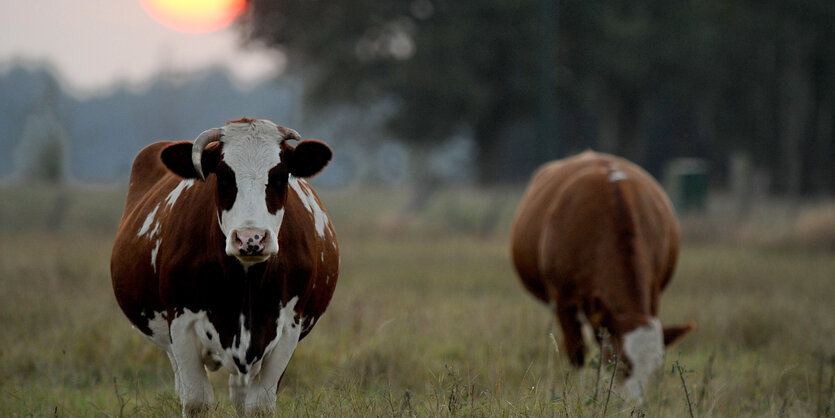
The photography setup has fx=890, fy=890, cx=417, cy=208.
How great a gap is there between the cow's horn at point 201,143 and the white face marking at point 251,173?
0.14 feet

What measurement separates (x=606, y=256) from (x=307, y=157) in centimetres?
277

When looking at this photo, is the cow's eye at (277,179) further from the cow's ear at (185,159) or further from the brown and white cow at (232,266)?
the cow's ear at (185,159)

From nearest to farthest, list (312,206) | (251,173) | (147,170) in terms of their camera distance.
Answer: (251,173) → (312,206) → (147,170)

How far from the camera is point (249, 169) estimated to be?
4.12 m

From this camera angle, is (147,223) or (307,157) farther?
(147,223)

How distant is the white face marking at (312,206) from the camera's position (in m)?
4.89

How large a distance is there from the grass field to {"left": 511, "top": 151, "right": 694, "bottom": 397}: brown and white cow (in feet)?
0.83

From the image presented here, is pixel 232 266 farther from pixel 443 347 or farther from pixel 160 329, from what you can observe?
pixel 443 347

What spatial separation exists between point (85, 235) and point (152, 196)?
13.4m

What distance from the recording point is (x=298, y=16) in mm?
28281

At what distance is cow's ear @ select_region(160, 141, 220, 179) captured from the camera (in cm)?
427

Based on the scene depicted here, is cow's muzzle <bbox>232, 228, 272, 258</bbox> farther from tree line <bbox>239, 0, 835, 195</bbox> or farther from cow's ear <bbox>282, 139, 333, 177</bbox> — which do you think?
tree line <bbox>239, 0, 835, 195</bbox>

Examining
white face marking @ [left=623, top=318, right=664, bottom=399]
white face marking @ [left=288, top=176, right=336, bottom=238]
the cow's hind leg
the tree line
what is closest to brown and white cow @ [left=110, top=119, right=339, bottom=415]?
white face marking @ [left=288, top=176, right=336, bottom=238]

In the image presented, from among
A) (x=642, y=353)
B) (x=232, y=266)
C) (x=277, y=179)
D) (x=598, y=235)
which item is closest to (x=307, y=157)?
(x=277, y=179)
